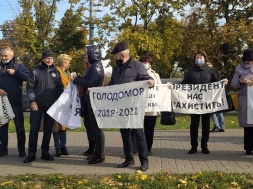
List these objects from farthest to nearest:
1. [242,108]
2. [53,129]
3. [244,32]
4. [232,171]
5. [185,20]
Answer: [185,20] → [244,32] → [53,129] → [242,108] → [232,171]

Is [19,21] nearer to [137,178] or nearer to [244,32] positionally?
[244,32]

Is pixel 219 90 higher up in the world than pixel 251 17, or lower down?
lower down

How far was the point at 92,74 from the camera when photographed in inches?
285

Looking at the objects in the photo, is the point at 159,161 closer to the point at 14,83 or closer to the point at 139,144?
the point at 139,144

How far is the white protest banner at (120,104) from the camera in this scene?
6738 millimetres

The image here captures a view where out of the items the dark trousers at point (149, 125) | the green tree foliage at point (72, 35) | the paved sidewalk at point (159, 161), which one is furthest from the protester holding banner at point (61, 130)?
the green tree foliage at point (72, 35)

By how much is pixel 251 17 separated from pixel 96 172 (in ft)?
82.6

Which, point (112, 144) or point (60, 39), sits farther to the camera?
point (60, 39)

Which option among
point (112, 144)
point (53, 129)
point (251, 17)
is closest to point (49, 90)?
point (53, 129)

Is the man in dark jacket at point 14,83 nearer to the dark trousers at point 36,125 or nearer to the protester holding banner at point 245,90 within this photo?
the dark trousers at point 36,125

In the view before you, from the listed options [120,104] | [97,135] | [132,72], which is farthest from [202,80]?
[97,135]

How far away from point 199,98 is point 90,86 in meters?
2.21

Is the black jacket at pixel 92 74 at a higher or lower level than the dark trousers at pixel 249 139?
higher

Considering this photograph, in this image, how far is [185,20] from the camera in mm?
30797
